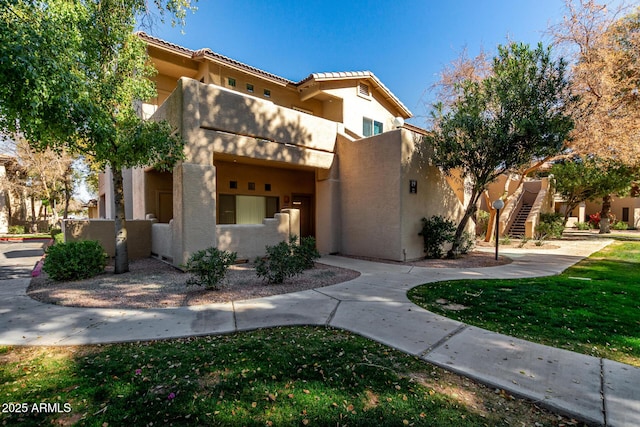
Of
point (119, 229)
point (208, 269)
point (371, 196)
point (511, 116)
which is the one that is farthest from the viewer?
point (371, 196)

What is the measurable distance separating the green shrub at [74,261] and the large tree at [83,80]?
508mm

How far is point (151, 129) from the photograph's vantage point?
7.39 m

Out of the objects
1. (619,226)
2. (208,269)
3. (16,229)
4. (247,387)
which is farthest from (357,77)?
(619,226)

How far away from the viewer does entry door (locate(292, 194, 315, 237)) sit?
15.2 meters

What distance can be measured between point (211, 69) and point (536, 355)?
14716mm

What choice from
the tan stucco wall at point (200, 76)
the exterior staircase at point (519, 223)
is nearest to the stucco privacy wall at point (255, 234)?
the tan stucco wall at point (200, 76)

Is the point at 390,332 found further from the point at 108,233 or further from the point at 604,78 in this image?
the point at 604,78

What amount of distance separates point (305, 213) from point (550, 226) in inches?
572

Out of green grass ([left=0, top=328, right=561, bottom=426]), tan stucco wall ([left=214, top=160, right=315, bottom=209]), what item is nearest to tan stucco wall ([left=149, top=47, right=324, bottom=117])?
tan stucco wall ([left=214, top=160, right=315, bottom=209])

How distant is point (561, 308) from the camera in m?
5.09

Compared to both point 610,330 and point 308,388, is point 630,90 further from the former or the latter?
point 308,388

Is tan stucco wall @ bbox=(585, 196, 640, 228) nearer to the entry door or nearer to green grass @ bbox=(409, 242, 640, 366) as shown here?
the entry door

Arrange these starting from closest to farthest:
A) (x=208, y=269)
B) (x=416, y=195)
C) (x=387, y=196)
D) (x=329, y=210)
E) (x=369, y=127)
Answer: (x=208, y=269)
(x=387, y=196)
(x=416, y=195)
(x=329, y=210)
(x=369, y=127)

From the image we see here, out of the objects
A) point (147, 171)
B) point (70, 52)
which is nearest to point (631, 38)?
point (70, 52)
